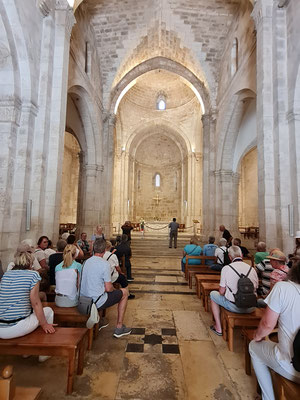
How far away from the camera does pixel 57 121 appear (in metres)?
7.20

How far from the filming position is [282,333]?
6.40ft

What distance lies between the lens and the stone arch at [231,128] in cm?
1170

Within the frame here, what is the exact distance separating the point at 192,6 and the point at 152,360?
15219mm

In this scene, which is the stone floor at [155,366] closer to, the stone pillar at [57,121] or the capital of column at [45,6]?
the stone pillar at [57,121]

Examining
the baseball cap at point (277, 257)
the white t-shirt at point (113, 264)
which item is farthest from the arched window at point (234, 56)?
the white t-shirt at point (113, 264)

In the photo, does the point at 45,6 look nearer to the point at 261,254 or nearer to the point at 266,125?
the point at 266,125

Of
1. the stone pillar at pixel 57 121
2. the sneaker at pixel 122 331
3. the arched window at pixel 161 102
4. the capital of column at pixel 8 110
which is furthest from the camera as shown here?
the arched window at pixel 161 102

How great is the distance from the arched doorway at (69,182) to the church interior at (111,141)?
95 cm

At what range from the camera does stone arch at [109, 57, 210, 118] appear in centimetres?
1504

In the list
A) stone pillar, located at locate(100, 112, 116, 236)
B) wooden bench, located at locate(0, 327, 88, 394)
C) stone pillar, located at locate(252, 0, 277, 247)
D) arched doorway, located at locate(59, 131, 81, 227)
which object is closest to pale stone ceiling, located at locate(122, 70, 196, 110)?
arched doorway, located at locate(59, 131, 81, 227)

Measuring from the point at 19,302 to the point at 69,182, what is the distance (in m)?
21.1

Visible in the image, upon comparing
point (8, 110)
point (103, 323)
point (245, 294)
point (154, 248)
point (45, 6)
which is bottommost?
point (103, 323)

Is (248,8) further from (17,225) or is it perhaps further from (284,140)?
(17,225)

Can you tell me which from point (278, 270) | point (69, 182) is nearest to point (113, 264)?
point (278, 270)
